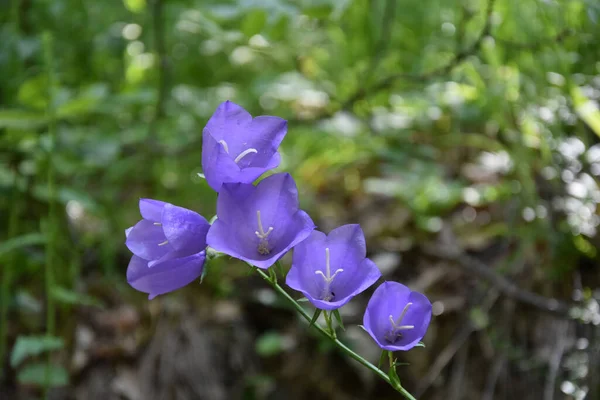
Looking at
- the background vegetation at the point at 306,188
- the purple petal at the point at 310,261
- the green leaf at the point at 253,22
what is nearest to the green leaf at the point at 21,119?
the background vegetation at the point at 306,188

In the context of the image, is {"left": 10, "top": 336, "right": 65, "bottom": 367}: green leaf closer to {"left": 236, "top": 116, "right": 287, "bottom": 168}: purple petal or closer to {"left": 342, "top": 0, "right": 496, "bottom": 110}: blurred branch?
{"left": 236, "top": 116, "right": 287, "bottom": 168}: purple petal

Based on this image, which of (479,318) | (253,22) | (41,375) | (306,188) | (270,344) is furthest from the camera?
(306,188)

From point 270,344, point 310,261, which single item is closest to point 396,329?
point 310,261

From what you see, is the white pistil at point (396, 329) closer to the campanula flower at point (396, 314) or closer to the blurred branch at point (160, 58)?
the campanula flower at point (396, 314)

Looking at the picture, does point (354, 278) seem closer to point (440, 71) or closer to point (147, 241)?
point (147, 241)

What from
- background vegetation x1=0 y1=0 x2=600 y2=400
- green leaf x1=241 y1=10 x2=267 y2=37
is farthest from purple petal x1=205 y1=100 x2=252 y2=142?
green leaf x1=241 y1=10 x2=267 y2=37

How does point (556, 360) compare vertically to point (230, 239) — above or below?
below

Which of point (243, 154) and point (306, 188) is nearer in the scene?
point (243, 154)
